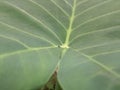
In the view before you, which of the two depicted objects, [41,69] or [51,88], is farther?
[51,88]

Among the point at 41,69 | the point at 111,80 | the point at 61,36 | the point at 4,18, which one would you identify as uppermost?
the point at 4,18

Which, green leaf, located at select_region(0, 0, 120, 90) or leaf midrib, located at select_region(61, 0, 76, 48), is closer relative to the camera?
green leaf, located at select_region(0, 0, 120, 90)

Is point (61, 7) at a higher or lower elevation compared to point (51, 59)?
higher

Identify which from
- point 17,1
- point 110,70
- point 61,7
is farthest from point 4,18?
point 110,70

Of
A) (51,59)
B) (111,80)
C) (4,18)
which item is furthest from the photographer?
(4,18)

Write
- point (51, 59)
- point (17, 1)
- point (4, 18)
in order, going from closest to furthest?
point (51, 59) < point (4, 18) < point (17, 1)

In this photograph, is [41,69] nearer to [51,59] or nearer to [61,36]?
[51,59]

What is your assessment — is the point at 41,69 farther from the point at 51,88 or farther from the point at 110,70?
the point at 51,88

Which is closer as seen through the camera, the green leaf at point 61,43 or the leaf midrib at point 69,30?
the green leaf at point 61,43
